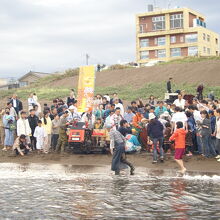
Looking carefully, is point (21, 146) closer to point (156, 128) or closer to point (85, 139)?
point (85, 139)

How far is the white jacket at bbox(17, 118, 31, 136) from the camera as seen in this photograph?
20.2 meters

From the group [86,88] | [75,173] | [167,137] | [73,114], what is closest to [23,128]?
[73,114]

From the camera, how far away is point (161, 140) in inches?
663

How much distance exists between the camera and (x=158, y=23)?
260ft

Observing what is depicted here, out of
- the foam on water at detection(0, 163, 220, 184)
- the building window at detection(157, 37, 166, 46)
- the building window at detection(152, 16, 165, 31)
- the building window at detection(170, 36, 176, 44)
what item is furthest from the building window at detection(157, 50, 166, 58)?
the foam on water at detection(0, 163, 220, 184)

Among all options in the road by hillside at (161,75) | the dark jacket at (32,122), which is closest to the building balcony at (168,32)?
the road by hillside at (161,75)

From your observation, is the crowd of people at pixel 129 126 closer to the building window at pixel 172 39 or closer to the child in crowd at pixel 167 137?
the child in crowd at pixel 167 137

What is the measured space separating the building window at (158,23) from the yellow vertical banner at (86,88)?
6015cm

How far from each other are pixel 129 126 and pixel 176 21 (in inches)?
2483

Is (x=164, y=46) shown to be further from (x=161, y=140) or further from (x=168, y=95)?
(x=161, y=140)

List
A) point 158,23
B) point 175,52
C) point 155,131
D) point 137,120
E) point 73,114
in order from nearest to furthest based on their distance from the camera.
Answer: point 155,131 → point 137,120 → point 73,114 → point 175,52 → point 158,23

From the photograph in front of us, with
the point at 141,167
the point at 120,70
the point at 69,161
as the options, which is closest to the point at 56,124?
the point at 69,161

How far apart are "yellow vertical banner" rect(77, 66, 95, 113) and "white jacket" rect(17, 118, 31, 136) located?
2477 millimetres

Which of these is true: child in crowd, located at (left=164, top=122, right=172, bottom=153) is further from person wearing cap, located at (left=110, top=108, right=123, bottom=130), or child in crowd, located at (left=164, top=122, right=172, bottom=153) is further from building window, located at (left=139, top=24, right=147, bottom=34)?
building window, located at (left=139, top=24, right=147, bottom=34)
